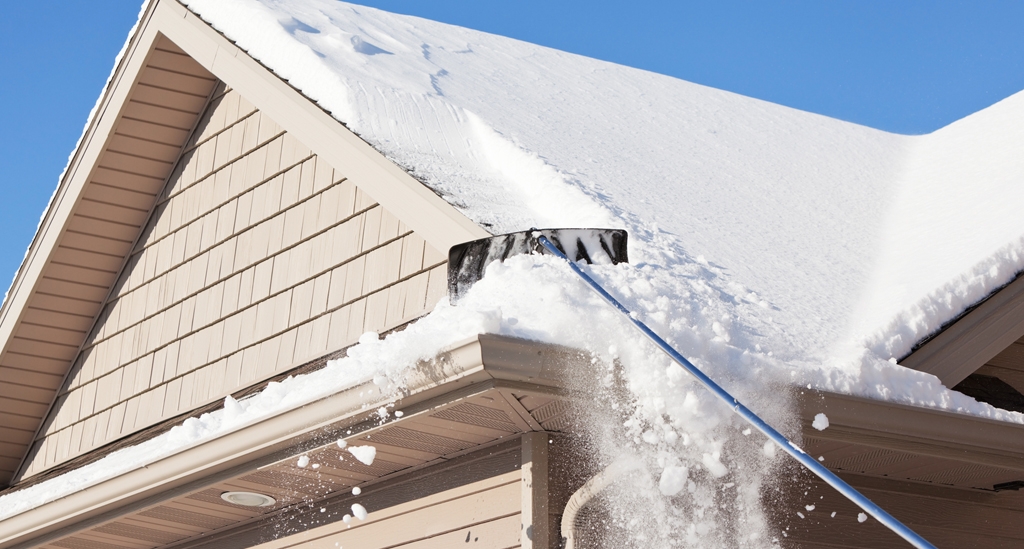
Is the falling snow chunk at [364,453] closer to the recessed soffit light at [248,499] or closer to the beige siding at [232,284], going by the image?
the recessed soffit light at [248,499]

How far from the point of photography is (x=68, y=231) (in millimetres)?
6125

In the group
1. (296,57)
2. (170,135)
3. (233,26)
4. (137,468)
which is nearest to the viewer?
(137,468)

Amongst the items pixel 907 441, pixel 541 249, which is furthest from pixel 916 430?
pixel 541 249

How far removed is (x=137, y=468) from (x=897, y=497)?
294cm

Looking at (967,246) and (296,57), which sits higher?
(296,57)

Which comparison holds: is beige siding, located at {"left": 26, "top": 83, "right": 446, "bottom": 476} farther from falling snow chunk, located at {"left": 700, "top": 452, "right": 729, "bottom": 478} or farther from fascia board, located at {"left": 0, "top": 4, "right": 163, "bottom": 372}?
falling snow chunk, located at {"left": 700, "top": 452, "right": 729, "bottom": 478}

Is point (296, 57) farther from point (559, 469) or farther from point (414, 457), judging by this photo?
point (559, 469)

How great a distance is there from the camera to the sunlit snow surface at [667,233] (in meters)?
2.85

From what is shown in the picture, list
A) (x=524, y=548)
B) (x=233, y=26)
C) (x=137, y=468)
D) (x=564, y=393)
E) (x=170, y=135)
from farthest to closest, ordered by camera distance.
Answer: (x=170, y=135), (x=233, y=26), (x=137, y=468), (x=524, y=548), (x=564, y=393)

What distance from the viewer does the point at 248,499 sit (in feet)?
13.1

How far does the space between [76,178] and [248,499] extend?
9.60ft

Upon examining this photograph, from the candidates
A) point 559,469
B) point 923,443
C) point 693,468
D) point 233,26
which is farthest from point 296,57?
point 923,443

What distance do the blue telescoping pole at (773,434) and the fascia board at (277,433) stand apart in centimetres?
24

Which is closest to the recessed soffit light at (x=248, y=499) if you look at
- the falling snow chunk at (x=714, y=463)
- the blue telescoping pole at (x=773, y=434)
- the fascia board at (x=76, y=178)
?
the blue telescoping pole at (x=773, y=434)
